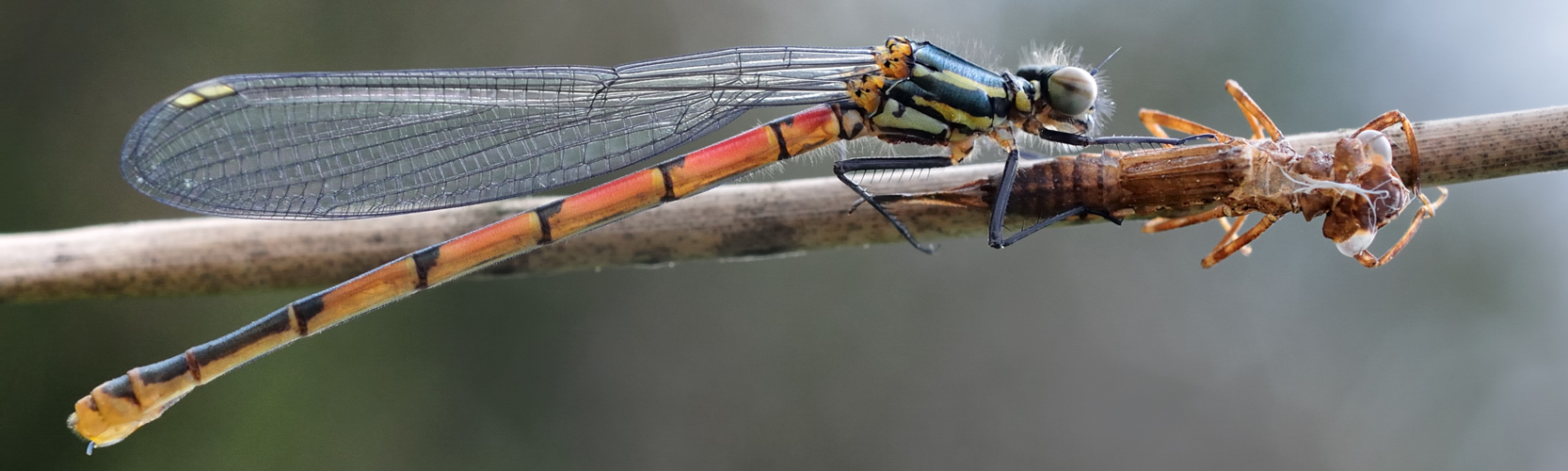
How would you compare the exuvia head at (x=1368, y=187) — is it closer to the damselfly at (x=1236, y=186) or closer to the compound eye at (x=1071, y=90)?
the damselfly at (x=1236, y=186)

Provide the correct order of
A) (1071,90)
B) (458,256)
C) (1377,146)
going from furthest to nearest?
(458,256) < (1071,90) < (1377,146)

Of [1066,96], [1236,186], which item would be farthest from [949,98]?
[1236,186]

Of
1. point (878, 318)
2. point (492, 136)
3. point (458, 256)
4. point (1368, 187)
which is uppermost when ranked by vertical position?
point (492, 136)

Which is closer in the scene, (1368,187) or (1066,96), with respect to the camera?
(1368,187)

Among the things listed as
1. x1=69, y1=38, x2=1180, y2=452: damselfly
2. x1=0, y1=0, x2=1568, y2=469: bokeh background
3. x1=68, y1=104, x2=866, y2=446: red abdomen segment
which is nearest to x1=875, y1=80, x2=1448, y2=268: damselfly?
x1=69, y1=38, x2=1180, y2=452: damselfly

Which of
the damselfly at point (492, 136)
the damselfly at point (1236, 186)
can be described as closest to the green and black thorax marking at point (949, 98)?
the damselfly at point (492, 136)

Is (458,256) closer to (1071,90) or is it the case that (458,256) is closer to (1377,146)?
(1071,90)

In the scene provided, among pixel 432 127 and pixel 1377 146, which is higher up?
pixel 432 127
